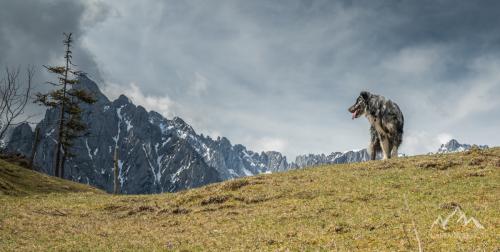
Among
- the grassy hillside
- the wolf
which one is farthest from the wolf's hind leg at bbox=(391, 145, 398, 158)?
the grassy hillside

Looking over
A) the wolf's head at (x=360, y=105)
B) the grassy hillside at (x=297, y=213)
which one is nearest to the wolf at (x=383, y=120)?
the wolf's head at (x=360, y=105)

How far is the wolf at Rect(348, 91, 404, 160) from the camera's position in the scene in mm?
35500

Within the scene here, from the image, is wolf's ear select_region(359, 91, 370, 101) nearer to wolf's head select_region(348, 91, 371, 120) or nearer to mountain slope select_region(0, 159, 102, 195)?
wolf's head select_region(348, 91, 371, 120)

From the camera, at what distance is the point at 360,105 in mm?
37219

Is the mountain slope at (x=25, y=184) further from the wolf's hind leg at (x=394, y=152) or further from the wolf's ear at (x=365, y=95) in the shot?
the wolf's hind leg at (x=394, y=152)

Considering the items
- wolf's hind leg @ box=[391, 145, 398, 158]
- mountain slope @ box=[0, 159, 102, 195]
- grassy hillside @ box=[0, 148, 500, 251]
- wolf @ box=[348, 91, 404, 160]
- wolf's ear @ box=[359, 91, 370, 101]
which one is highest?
wolf's ear @ box=[359, 91, 370, 101]

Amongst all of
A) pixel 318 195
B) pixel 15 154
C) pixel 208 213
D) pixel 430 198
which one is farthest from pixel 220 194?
pixel 15 154

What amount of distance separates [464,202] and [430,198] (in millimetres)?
2067

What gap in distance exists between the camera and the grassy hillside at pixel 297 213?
15.8 m

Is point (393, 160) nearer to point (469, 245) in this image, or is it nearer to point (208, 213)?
point (208, 213)

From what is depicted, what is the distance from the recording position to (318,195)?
27.2 metres

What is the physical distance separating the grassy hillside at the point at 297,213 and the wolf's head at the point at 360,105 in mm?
4467

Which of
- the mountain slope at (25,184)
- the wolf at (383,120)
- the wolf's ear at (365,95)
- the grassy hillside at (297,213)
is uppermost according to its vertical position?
the wolf's ear at (365,95)

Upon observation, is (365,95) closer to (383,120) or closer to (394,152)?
(383,120)
